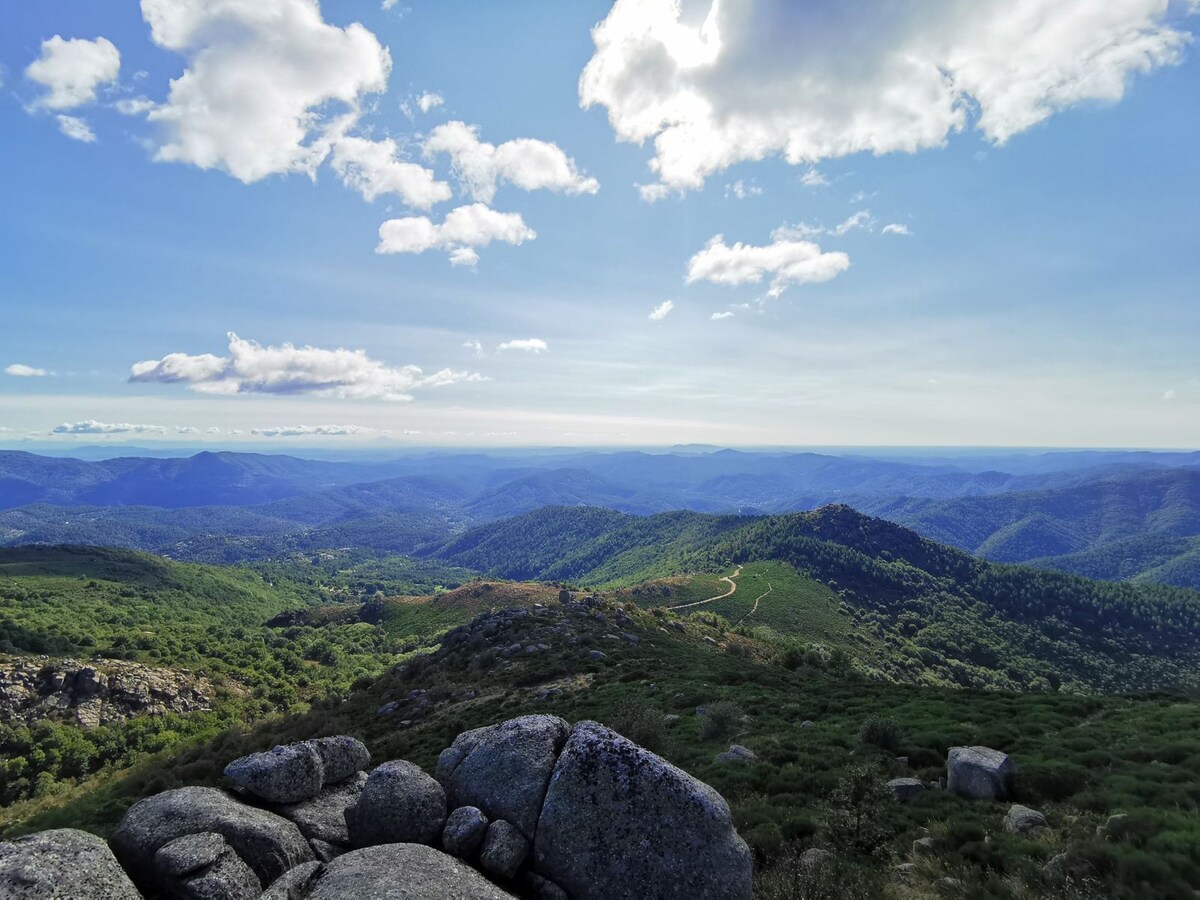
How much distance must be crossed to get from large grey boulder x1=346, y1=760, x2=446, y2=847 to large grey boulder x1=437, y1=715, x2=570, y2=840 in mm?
930

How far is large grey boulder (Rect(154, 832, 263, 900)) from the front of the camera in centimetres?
1052

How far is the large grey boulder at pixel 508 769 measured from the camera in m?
13.4

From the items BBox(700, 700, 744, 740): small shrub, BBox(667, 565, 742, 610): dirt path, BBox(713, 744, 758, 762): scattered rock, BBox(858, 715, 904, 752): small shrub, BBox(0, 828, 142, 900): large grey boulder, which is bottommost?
BBox(667, 565, 742, 610): dirt path

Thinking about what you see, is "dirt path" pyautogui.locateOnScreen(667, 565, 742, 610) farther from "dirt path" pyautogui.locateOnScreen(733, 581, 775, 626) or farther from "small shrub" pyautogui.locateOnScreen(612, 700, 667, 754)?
"small shrub" pyautogui.locateOnScreen(612, 700, 667, 754)

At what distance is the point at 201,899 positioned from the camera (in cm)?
1034

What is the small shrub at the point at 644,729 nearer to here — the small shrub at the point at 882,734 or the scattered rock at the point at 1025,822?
the small shrub at the point at 882,734

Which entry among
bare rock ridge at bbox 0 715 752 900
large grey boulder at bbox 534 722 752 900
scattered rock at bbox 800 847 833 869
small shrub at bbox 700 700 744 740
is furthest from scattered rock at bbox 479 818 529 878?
small shrub at bbox 700 700 744 740

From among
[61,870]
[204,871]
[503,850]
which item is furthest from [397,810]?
[61,870]

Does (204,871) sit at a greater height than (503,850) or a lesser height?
greater

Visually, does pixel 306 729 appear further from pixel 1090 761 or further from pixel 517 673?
pixel 1090 761

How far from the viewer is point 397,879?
10281mm

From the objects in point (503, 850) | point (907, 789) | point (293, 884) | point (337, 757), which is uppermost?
point (293, 884)

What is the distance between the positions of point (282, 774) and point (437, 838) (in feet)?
17.6

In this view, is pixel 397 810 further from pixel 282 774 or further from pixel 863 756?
pixel 863 756
